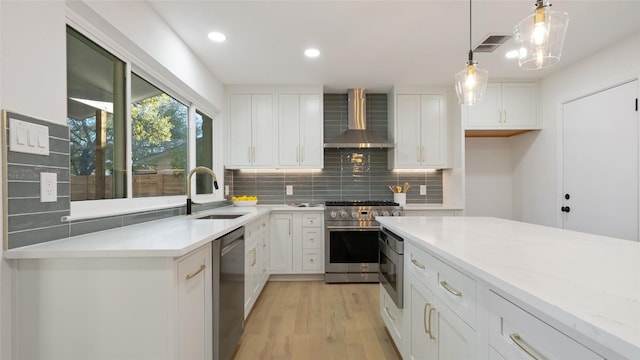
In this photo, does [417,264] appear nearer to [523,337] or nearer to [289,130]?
[523,337]

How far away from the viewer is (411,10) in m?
2.13

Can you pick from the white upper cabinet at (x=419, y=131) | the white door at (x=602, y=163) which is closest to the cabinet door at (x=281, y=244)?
the white upper cabinet at (x=419, y=131)

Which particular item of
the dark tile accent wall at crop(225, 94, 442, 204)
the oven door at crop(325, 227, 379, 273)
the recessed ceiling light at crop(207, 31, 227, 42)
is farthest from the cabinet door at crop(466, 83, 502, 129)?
the recessed ceiling light at crop(207, 31, 227, 42)

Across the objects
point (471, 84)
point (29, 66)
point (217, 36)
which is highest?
point (217, 36)

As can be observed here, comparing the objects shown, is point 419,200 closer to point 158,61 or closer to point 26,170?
point 158,61

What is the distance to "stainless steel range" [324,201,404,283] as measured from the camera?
136 inches

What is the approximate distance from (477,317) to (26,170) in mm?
1813

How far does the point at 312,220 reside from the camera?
3.58 meters

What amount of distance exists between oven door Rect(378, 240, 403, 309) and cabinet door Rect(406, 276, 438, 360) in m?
0.12

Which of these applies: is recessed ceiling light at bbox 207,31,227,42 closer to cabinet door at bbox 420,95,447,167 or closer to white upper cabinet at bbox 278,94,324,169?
white upper cabinet at bbox 278,94,324,169

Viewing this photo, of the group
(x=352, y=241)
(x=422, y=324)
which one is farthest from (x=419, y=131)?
(x=422, y=324)

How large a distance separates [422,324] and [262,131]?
2.97 meters

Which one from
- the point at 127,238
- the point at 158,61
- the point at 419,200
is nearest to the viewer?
the point at 127,238

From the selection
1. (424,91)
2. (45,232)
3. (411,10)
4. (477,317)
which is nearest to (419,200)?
(424,91)
